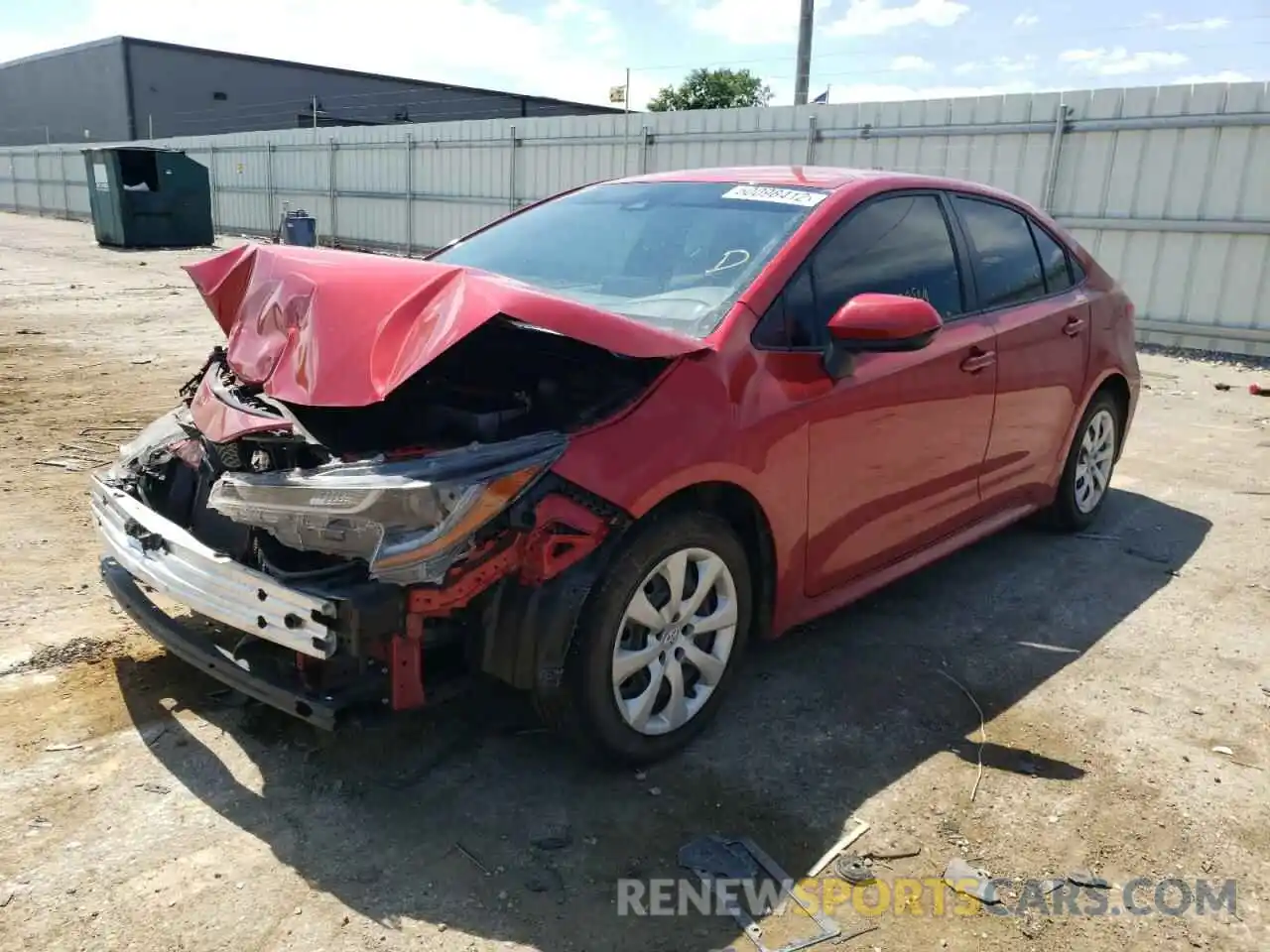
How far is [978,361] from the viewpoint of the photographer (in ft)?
12.9

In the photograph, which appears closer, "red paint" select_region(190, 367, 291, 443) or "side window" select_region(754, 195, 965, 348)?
"red paint" select_region(190, 367, 291, 443)

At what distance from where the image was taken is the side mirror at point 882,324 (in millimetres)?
3078

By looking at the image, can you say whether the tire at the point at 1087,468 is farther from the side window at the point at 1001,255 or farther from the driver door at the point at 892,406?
the driver door at the point at 892,406

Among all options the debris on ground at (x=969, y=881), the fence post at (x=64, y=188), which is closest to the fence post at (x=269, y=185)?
the fence post at (x=64, y=188)

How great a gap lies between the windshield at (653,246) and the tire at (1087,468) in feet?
7.42

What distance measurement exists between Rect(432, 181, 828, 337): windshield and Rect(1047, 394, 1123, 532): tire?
2263mm

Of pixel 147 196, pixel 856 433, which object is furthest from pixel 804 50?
pixel 856 433

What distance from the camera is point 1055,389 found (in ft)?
15.0

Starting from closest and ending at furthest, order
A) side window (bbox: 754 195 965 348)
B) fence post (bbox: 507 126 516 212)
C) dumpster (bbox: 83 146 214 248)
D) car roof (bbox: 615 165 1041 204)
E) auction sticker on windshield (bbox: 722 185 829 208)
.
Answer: side window (bbox: 754 195 965 348) → auction sticker on windshield (bbox: 722 185 829 208) → car roof (bbox: 615 165 1041 204) → fence post (bbox: 507 126 516 212) → dumpster (bbox: 83 146 214 248)

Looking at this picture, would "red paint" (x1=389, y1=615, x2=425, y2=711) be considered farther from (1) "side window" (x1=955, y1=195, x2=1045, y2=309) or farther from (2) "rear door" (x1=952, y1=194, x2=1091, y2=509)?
(1) "side window" (x1=955, y1=195, x2=1045, y2=309)

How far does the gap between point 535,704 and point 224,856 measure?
857 mm

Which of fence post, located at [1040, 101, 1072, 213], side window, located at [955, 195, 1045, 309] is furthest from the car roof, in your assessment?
fence post, located at [1040, 101, 1072, 213]

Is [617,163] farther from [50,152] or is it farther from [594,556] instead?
[50,152]

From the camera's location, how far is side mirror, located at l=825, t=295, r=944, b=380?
3.08m
